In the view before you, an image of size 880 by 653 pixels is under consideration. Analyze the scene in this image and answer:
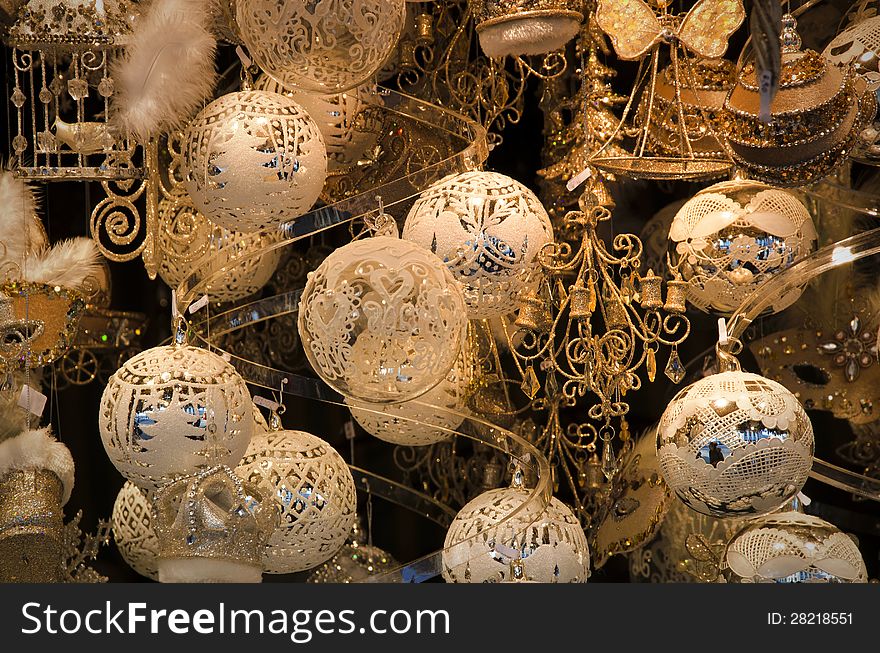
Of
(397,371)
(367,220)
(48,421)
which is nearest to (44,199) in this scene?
(48,421)

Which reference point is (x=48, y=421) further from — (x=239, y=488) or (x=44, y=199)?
(x=239, y=488)

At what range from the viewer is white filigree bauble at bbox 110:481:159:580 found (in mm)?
3139

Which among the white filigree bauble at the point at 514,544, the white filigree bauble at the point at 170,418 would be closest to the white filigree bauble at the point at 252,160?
the white filigree bauble at the point at 170,418

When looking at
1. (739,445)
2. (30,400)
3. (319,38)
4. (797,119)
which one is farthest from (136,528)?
(797,119)

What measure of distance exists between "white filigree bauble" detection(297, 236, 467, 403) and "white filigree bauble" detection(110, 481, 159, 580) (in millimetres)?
681

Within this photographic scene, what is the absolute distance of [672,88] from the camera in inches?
122

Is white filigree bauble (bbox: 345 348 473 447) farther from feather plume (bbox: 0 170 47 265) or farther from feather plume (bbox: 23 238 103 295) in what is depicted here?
feather plume (bbox: 0 170 47 265)

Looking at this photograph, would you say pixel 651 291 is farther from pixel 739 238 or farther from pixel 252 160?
pixel 252 160

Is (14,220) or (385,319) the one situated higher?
(385,319)

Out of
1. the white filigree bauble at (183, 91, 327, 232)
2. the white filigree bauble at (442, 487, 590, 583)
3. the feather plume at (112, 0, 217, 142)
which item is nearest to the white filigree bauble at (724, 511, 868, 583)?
the white filigree bauble at (442, 487, 590, 583)

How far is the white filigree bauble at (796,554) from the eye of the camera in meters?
2.83

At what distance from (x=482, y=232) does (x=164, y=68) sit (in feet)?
2.33
